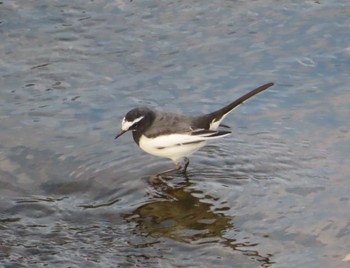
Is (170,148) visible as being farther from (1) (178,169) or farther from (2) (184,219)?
(2) (184,219)

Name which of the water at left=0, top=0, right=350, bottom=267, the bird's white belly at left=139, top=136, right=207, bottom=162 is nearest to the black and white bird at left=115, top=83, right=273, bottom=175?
the bird's white belly at left=139, top=136, right=207, bottom=162

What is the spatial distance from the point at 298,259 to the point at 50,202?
2377 mm

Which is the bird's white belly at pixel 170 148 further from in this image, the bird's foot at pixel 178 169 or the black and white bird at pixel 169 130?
the bird's foot at pixel 178 169

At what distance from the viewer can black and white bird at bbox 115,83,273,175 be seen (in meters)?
8.70

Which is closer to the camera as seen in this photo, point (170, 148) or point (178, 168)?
point (170, 148)

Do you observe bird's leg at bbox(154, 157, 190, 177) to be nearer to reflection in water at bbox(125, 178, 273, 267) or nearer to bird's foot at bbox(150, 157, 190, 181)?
bird's foot at bbox(150, 157, 190, 181)

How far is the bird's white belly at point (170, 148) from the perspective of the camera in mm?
8719

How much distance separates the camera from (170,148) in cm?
875

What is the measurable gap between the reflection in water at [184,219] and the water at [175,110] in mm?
18

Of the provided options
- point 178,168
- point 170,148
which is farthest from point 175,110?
point 170,148

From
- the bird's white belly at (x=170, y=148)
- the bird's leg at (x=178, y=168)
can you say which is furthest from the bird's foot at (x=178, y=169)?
the bird's white belly at (x=170, y=148)

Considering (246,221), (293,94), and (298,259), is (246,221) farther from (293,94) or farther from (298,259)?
(293,94)

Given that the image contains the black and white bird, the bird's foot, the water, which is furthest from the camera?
the bird's foot

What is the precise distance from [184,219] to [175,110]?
2.08m
